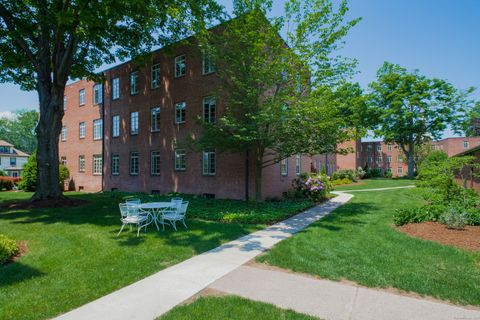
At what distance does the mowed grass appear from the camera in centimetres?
467

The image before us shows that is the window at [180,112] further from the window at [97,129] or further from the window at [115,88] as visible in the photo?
the window at [97,129]

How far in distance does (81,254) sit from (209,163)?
1083 cm

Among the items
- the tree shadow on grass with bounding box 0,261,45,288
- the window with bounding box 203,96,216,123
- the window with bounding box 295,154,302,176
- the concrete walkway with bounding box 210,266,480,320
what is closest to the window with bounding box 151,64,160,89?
the window with bounding box 203,96,216,123

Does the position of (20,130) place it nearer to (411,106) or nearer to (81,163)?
(81,163)

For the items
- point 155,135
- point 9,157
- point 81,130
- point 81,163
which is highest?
point 81,130

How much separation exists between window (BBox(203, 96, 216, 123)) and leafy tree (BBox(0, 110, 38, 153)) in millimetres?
81521

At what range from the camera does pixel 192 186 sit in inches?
684

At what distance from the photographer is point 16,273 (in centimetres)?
523

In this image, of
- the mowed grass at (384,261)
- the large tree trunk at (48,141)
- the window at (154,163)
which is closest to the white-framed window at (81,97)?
the window at (154,163)

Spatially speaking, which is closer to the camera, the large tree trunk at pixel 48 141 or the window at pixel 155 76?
the large tree trunk at pixel 48 141

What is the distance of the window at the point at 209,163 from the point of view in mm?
16688

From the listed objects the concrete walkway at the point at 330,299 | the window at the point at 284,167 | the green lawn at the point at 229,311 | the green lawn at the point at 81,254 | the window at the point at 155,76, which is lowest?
the concrete walkway at the point at 330,299

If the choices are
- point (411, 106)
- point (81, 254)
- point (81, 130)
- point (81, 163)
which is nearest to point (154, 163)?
point (81, 163)

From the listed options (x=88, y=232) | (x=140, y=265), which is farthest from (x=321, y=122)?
(x=88, y=232)
